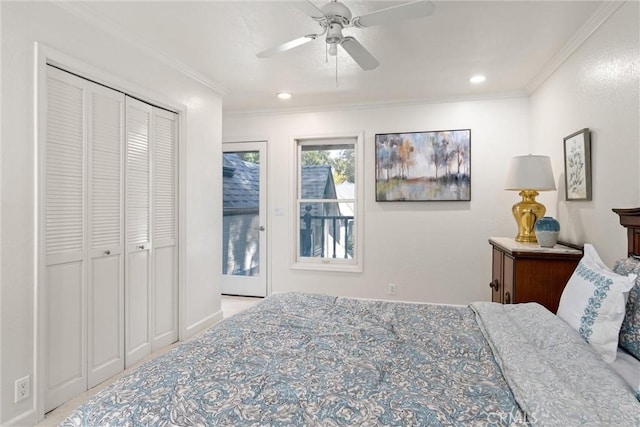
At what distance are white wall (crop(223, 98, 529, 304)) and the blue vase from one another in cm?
128

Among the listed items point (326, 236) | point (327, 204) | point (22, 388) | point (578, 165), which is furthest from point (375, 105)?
point (22, 388)

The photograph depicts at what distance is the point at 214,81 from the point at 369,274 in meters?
2.65

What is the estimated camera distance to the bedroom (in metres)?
1.90

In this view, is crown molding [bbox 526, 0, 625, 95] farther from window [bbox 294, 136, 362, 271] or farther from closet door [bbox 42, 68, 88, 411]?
closet door [bbox 42, 68, 88, 411]

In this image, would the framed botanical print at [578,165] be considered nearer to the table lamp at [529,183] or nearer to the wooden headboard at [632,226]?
the table lamp at [529,183]

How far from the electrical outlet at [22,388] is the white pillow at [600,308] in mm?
2711

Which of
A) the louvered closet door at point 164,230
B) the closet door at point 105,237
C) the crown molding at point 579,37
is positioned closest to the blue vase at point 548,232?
the crown molding at point 579,37

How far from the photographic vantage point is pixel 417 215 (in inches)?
161

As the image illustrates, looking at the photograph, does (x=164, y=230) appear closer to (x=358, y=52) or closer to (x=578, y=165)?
(x=358, y=52)

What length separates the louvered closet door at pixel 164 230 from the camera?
2.94m

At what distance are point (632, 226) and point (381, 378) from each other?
157 centimetres

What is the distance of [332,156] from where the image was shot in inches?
176

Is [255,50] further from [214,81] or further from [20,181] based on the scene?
[20,181]

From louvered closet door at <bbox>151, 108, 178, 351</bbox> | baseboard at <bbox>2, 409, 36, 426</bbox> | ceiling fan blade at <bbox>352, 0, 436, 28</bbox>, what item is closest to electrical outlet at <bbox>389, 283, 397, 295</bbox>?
louvered closet door at <bbox>151, 108, 178, 351</bbox>
